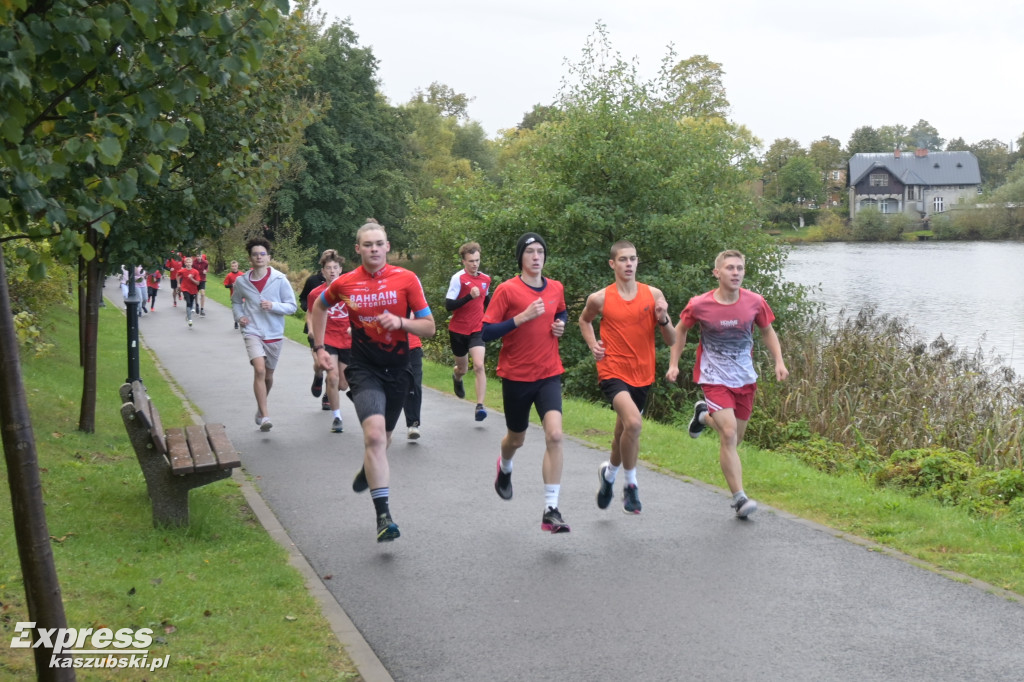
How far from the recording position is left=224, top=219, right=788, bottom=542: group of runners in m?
7.43

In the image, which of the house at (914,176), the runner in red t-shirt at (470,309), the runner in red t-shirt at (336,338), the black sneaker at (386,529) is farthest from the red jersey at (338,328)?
the house at (914,176)

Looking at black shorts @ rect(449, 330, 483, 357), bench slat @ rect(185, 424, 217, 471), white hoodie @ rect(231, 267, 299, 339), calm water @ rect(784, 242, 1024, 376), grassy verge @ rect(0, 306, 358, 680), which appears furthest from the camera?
calm water @ rect(784, 242, 1024, 376)

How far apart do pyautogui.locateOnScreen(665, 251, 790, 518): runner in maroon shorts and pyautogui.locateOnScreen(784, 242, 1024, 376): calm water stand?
11932mm

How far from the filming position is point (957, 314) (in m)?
29.4

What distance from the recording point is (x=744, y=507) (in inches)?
307

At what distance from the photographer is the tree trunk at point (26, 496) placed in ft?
13.0

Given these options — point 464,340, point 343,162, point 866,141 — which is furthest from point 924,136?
point 464,340

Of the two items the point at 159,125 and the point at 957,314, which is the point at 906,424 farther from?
the point at 957,314

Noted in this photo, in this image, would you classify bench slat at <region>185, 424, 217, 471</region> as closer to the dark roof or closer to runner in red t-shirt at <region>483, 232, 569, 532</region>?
runner in red t-shirt at <region>483, 232, 569, 532</region>

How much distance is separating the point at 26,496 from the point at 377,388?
3612mm

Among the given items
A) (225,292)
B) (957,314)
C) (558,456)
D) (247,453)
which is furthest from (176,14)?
(225,292)

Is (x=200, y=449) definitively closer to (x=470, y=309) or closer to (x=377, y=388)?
(x=377, y=388)

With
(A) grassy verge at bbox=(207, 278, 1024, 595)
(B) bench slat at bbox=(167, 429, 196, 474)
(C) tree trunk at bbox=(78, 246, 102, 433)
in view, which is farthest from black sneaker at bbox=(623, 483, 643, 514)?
(C) tree trunk at bbox=(78, 246, 102, 433)

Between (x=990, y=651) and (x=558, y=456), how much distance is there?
3.11m
